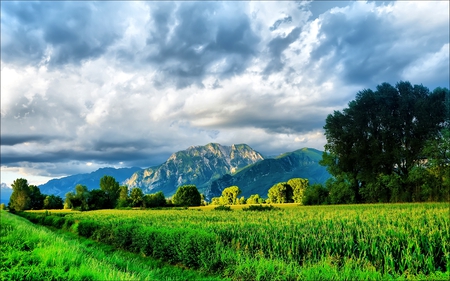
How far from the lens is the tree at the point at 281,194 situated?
126m

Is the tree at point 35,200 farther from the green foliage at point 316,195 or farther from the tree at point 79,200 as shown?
the green foliage at point 316,195

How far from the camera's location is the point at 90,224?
31922mm

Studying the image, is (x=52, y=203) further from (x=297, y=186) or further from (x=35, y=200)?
(x=297, y=186)

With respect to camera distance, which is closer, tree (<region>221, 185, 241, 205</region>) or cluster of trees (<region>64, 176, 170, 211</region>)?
cluster of trees (<region>64, 176, 170, 211</region>)

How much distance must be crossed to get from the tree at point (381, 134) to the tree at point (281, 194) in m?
70.7

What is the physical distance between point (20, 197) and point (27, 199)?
2.67 meters

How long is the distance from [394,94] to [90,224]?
53022mm

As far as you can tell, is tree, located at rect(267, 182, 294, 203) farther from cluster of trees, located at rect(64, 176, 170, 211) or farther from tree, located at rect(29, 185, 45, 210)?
tree, located at rect(29, 185, 45, 210)

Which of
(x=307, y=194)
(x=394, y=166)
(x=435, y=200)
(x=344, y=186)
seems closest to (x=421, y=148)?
(x=394, y=166)

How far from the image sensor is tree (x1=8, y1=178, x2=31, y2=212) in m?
123

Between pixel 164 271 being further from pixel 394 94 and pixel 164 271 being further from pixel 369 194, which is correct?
pixel 394 94

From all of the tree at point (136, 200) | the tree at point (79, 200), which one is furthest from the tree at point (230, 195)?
the tree at point (79, 200)

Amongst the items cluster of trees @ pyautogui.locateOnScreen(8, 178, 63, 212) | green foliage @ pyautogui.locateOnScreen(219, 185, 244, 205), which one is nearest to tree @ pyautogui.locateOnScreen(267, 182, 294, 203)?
green foliage @ pyautogui.locateOnScreen(219, 185, 244, 205)

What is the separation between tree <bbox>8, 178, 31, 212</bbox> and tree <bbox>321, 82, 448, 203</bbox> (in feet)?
401
